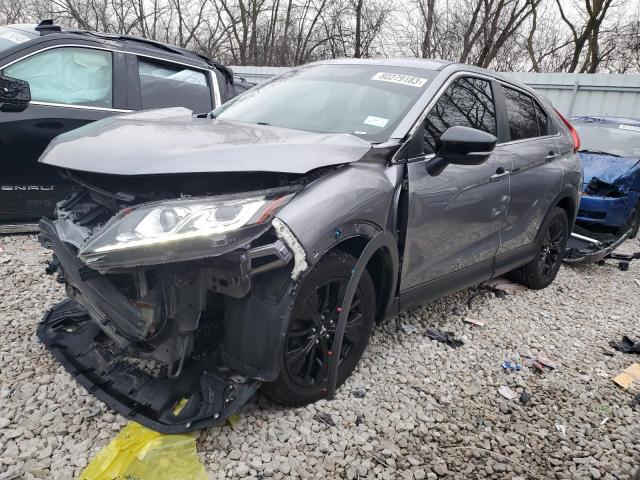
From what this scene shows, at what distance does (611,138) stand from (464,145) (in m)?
5.97

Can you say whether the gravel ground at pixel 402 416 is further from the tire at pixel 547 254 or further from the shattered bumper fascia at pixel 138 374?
the tire at pixel 547 254

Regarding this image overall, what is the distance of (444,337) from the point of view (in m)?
3.42

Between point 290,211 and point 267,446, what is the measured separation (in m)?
1.04

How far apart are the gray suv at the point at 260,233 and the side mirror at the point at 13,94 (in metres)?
1.69

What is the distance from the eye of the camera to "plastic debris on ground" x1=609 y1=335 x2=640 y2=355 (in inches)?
143

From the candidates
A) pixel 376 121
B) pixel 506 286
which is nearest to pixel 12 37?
pixel 376 121

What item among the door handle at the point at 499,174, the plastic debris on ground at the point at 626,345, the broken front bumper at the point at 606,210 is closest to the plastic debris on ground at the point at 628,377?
the plastic debris on ground at the point at 626,345

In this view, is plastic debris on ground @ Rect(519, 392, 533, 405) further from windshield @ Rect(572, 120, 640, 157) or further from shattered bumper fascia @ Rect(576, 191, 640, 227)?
windshield @ Rect(572, 120, 640, 157)

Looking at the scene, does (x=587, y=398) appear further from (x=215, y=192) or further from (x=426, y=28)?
(x=426, y=28)

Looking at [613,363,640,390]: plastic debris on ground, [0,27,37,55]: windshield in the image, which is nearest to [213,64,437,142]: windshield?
[0,27,37,55]: windshield

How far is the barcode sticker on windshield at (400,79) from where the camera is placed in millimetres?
2906

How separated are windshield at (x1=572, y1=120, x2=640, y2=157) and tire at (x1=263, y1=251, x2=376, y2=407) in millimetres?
5997

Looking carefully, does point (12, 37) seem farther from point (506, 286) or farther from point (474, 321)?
point (506, 286)

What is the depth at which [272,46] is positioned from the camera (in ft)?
84.7
